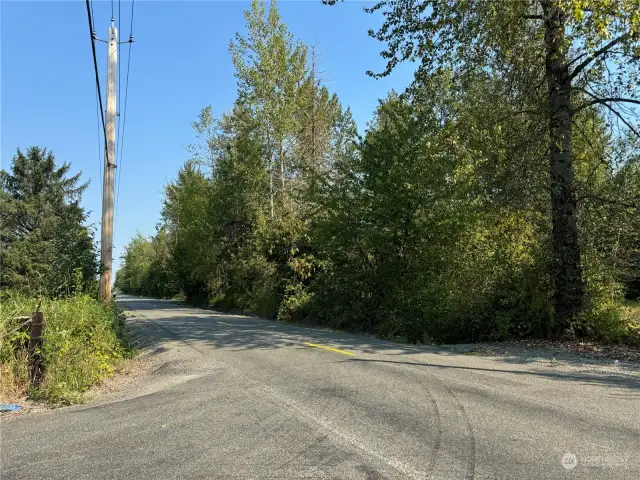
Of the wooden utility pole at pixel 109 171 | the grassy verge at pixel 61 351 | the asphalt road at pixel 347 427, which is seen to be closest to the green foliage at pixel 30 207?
the wooden utility pole at pixel 109 171

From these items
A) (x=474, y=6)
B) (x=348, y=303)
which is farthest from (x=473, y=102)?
(x=348, y=303)

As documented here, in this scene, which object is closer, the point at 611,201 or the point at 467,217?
the point at 611,201

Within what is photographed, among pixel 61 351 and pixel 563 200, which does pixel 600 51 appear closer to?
pixel 563 200

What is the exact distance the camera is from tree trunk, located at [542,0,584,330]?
1354cm

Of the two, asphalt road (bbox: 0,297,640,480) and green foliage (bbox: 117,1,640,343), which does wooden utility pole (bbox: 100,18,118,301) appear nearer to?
asphalt road (bbox: 0,297,640,480)

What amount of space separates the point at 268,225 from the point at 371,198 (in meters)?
12.7

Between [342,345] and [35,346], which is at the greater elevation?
[35,346]

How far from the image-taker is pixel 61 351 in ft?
27.9

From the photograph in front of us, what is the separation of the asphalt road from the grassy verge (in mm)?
818

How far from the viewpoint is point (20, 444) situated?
5312 millimetres

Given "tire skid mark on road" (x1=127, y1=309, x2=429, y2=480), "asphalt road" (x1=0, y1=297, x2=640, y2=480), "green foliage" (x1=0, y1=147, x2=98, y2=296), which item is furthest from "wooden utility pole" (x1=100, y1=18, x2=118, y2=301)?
"green foliage" (x1=0, y1=147, x2=98, y2=296)

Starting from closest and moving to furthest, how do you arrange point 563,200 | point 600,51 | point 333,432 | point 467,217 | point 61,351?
1. point 333,432
2. point 61,351
3. point 600,51
4. point 563,200
5. point 467,217

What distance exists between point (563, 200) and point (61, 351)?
1273 cm

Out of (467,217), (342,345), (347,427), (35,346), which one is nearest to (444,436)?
(347,427)
